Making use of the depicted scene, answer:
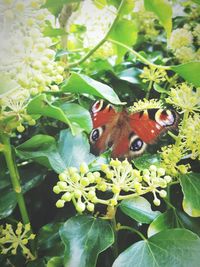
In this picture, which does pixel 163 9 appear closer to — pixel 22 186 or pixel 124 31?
pixel 124 31

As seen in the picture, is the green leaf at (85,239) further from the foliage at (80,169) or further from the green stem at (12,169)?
the green stem at (12,169)

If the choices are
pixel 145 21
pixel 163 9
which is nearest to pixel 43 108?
pixel 163 9

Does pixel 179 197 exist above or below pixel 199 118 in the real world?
below

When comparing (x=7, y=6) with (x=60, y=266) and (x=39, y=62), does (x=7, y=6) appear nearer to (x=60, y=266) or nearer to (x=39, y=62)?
(x=39, y=62)


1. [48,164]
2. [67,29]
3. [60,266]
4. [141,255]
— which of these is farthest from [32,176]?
[67,29]

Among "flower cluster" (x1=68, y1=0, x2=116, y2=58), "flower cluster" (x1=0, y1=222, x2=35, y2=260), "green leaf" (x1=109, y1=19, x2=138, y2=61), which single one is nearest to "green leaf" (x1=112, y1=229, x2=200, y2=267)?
"flower cluster" (x1=0, y1=222, x2=35, y2=260)

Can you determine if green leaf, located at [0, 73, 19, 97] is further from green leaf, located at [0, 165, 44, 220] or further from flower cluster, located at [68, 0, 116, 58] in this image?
flower cluster, located at [68, 0, 116, 58]
